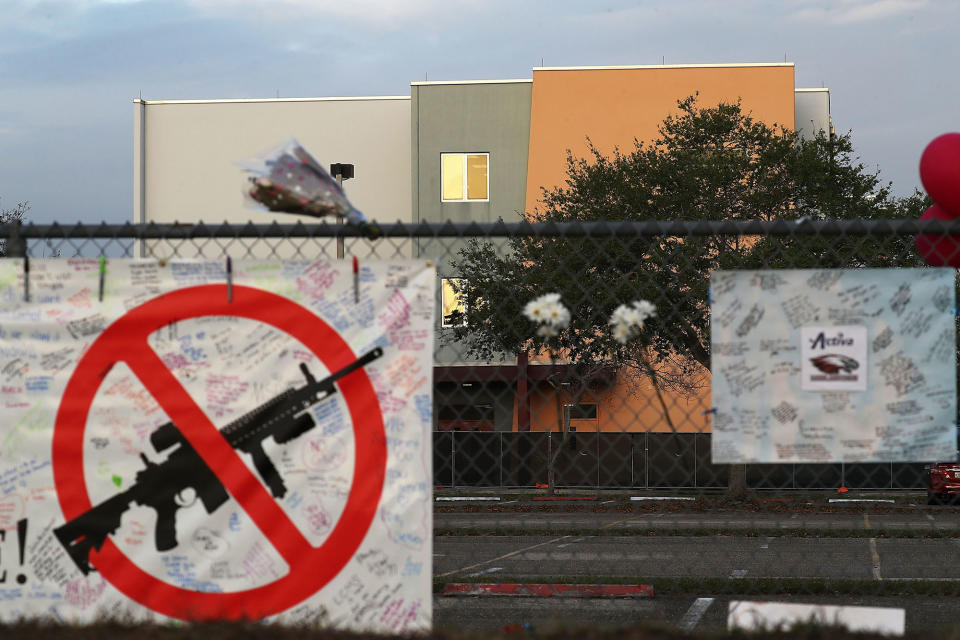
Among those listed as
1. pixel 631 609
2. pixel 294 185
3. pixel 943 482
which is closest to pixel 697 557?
pixel 631 609

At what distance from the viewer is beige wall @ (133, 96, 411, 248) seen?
114ft

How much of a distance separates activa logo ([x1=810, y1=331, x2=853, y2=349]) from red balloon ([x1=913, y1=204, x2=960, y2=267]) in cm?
71

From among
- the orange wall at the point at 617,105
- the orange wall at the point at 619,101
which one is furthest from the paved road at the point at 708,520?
the orange wall at the point at 619,101

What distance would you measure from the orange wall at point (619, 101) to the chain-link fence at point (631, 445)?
5.43m

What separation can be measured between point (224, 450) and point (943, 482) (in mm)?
21108

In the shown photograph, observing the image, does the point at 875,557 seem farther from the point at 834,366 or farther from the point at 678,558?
the point at 834,366

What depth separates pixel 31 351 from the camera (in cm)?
437

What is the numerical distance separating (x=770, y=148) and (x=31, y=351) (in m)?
20.6

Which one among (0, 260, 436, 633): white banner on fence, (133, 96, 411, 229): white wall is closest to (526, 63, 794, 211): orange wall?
(133, 96, 411, 229): white wall

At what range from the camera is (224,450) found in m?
4.21

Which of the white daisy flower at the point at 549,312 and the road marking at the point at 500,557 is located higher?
the white daisy flower at the point at 549,312

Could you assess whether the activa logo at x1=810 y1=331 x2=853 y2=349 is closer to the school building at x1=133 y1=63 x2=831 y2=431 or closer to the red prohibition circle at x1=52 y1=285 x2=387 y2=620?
the red prohibition circle at x1=52 y1=285 x2=387 y2=620

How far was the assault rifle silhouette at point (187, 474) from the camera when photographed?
4.19 meters

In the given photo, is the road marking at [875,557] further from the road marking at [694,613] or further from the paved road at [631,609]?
the road marking at [694,613]
